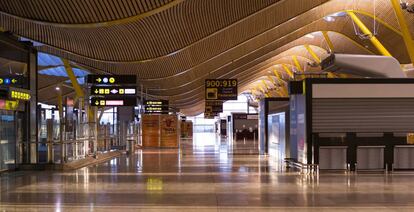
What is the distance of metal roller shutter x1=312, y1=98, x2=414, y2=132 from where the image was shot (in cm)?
1722

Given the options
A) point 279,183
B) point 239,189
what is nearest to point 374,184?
point 279,183

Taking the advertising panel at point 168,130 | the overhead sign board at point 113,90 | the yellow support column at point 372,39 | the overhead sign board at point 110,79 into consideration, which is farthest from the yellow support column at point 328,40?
the overhead sign board at point 110,79

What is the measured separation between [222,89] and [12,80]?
16.1 meters

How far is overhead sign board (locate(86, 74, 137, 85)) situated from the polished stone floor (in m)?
6.17

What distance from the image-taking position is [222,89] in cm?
3366

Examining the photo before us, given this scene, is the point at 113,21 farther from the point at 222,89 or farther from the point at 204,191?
the point at 222,89

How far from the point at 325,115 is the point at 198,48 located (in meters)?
11.1

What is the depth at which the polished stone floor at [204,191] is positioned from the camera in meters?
9.48

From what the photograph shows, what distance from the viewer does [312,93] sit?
55.3ft

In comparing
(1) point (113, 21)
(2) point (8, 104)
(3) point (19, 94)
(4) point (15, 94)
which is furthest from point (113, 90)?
(1) point (113, 21)

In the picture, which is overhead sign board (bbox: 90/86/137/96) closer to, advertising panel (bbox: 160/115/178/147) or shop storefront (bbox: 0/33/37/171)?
shop storefront (bbox: 0/33/37/171)

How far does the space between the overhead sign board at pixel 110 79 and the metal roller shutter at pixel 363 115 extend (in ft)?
27.8

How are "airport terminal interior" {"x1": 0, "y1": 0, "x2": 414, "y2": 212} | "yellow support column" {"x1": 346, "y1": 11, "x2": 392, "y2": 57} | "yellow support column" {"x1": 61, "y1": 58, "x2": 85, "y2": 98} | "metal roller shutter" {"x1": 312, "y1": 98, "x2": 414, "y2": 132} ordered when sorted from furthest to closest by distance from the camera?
"yellow support column" {"x1": 346, "y1": 11, "x2": 392, "y2": 57} < "yellow support column" {"x1": 61, "y1": 58, "x2": 85, "y2": 98} < "metal roller shutter" {"x1": 312, "y1": 98, "x2": 414, "y2": 132} < "airport terminal interior" {"x1": 0, "y1": 0, "x2": 414, "y2": 212}

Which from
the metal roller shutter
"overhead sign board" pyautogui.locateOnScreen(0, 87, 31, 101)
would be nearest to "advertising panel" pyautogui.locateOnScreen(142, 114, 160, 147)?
"overhead sign board" pyautogui.locateOnScreen(0, 87, 31, 101)
